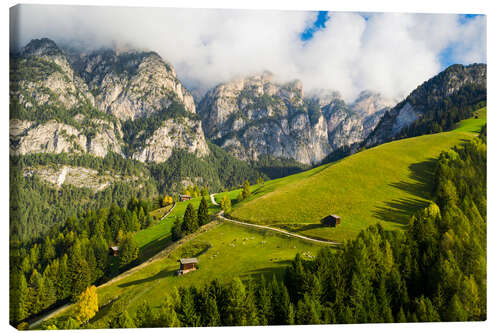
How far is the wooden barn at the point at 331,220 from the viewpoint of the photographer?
38375 mm

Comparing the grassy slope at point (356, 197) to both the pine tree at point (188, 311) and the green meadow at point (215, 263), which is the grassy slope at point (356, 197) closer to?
the green meadow at point (215, 263)

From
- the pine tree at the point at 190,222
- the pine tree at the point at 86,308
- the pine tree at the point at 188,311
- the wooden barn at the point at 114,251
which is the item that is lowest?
the wooden barn at the point at 114,251

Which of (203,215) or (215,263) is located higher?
(203,215)

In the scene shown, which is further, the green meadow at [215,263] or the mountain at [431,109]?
the mountain at [431,109]

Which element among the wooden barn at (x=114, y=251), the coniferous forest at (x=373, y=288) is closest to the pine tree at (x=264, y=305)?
the coniferous forest at (x=373, y=288)

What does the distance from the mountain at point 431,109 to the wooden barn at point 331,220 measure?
9451 centimetres

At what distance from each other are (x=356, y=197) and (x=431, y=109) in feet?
456

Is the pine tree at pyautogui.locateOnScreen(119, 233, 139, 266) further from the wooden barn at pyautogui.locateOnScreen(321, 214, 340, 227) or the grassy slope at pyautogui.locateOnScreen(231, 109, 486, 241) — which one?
the wooden barn at pyautogui.locateOnScreen(321, 214, 340, 227)

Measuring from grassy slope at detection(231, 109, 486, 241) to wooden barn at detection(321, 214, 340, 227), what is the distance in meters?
0.72

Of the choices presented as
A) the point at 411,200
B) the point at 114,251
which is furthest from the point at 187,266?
the point at 411,200

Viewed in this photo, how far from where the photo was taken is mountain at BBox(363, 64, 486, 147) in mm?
114188

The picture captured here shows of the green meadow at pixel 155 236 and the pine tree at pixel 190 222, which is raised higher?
the pine tree at pixel 190 222

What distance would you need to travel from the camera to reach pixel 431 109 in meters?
154

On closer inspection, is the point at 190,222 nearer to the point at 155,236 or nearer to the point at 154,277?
the point at 154,277
